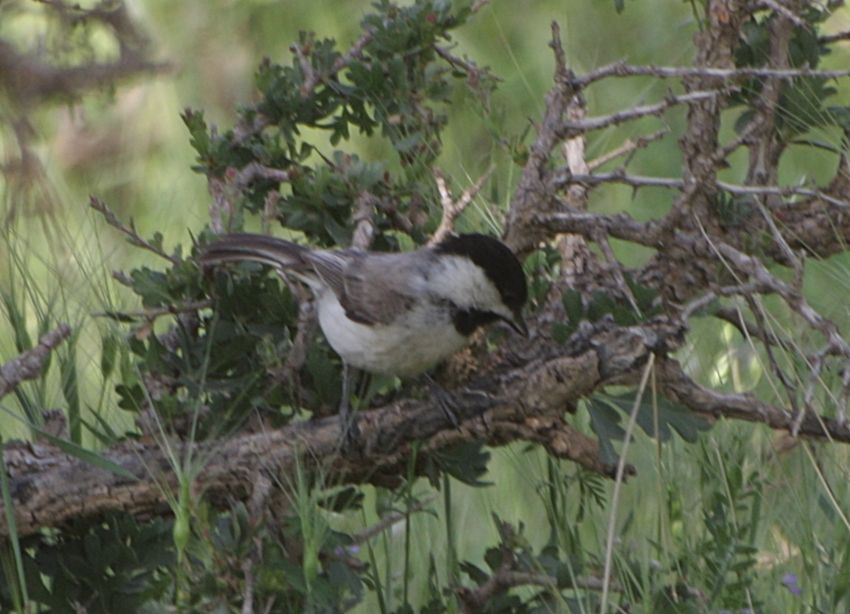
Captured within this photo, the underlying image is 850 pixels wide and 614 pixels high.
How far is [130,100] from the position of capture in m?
5.82

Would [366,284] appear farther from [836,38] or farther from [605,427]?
[836,38]

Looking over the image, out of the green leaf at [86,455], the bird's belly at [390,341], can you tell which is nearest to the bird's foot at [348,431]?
the bird's belly at [390,341]

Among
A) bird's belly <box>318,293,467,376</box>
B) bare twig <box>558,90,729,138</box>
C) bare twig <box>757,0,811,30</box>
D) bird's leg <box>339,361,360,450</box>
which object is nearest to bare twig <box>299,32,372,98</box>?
bird's belly <box>318,293,467,376</box>

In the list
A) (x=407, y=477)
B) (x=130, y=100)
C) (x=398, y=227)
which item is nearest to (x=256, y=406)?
(x=407, y=477)

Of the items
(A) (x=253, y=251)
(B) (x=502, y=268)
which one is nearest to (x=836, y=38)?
(B) (x=502, y=268)

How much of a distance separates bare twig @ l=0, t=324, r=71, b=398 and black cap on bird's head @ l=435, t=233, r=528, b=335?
87 cm

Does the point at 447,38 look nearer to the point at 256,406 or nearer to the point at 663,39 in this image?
the point at 256,406

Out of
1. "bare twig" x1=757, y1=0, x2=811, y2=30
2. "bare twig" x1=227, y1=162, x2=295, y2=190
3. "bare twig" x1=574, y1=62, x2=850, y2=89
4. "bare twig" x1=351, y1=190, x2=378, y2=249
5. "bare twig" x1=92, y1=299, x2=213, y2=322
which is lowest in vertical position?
"bare twig" x1=92, y1=299, x2=213, y2=322

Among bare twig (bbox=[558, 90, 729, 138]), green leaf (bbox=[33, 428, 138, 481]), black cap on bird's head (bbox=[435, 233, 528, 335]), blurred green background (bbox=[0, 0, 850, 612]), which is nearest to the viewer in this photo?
green leaf (bbox=[33, 428, 138, 481])

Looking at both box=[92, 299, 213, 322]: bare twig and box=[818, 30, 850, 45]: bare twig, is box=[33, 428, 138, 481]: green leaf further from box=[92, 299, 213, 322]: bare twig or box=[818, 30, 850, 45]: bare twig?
box=[818, 30, 850, 45]: bare twig

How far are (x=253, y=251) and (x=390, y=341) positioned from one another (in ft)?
1.32

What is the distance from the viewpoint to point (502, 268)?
291 centimetres

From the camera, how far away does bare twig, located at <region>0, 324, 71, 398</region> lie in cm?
252

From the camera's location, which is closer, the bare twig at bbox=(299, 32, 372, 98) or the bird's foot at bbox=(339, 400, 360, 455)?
the bird's foot at bbox=(339, 400, 360, 455)
